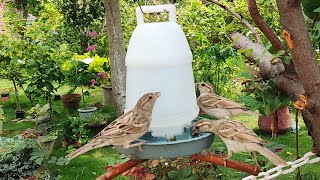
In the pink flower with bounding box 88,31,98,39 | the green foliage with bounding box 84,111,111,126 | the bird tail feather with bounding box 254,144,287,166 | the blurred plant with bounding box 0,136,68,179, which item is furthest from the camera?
the pink flower with bounding box 88,31,98,39

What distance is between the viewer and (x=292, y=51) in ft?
2.88

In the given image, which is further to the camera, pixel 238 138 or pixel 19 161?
pixel 19 161

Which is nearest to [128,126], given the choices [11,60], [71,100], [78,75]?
[11,60]

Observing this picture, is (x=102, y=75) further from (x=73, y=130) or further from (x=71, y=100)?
(x=73, y=130)

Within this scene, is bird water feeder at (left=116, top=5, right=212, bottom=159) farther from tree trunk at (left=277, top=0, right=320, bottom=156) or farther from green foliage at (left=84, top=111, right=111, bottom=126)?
green foliage at (left=84, top=111, right=111, bottom=126)

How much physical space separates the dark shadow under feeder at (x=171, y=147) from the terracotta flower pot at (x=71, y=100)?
15.2 feet

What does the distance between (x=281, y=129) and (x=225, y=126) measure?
137 inches

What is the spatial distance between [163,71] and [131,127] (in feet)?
0.50

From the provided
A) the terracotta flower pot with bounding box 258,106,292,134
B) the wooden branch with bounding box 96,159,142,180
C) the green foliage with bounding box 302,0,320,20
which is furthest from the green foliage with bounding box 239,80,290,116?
the terracotta flower pot with bounding box 258,106,292,134

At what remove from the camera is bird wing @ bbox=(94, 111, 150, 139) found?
1012mm

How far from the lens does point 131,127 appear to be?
1052 millimetres

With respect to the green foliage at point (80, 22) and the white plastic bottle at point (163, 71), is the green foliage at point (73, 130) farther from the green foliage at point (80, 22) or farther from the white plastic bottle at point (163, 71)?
the white plastic bottle at point (163, 71)

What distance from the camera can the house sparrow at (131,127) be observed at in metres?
0.99

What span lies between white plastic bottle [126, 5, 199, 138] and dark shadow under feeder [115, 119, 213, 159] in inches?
1.7
